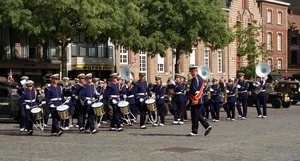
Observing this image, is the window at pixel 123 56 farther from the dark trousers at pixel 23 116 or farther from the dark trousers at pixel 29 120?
the dark trousers at pixel 29 120

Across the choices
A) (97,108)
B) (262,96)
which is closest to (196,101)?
(97,108)

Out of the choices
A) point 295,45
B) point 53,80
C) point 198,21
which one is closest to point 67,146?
point 53,80

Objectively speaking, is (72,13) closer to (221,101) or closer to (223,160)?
(221,101)

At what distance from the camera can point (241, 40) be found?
186 ft

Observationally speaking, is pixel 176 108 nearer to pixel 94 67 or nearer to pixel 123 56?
pixel 94 67

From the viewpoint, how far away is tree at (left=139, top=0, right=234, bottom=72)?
37.4 m

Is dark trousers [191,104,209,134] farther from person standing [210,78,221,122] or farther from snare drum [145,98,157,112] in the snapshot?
person standing [210,78,221,122]

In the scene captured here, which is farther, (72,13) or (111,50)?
(111,50)

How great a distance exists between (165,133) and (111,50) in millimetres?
29557

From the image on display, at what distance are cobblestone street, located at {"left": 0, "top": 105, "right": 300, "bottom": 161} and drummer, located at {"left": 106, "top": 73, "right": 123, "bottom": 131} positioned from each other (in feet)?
1.22

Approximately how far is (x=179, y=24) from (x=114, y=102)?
1863 centimetres

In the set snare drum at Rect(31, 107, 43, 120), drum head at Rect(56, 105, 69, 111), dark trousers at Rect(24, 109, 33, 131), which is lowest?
dark trousers at Rect(24, 109, 33, 131)

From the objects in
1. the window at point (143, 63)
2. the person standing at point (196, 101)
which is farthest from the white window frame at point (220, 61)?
the person standing at point (196, 101)

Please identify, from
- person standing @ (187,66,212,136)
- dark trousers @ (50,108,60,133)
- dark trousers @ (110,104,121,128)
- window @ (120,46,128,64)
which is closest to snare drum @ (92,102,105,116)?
dark trousers @ (110,104,121,128)
